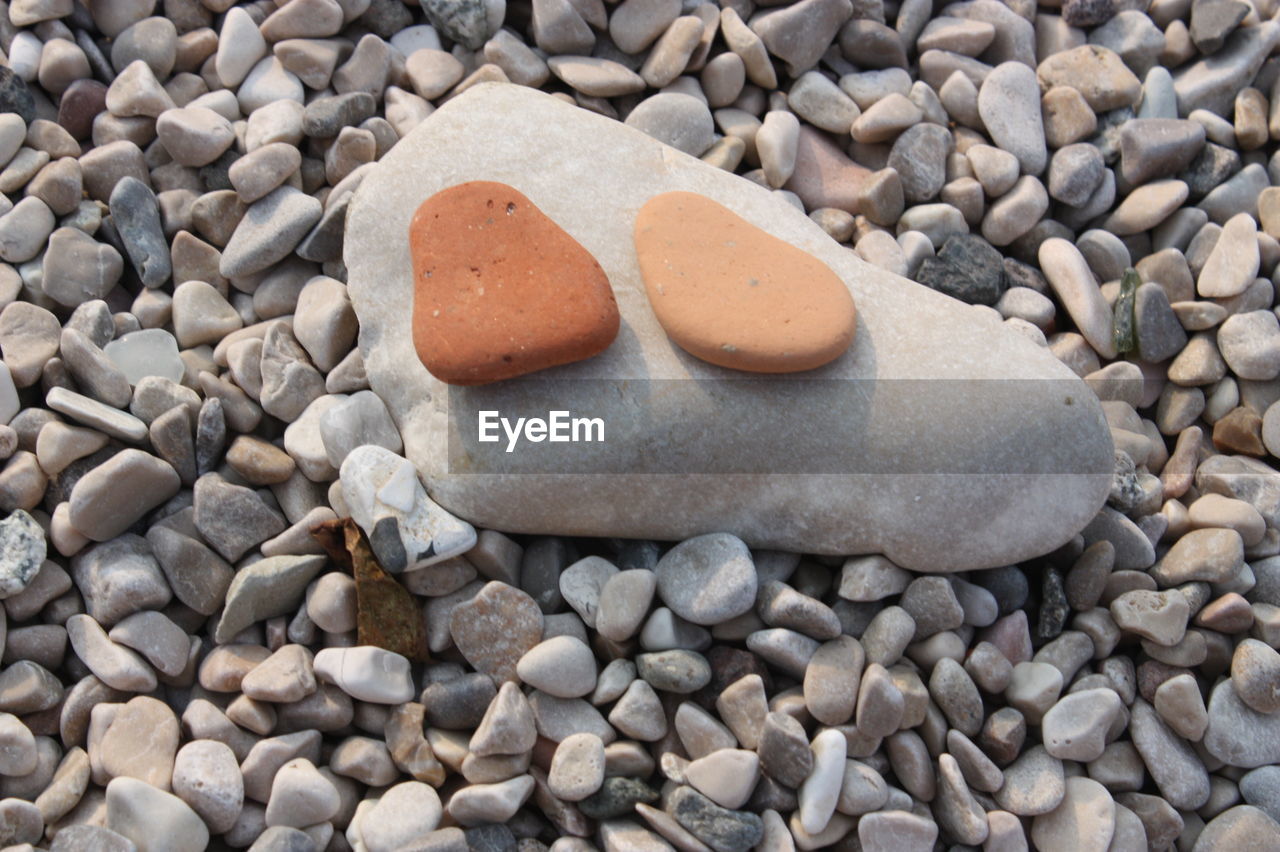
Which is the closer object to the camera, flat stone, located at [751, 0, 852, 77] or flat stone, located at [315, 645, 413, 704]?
flat stone, located at [315, 645, 413, 704]

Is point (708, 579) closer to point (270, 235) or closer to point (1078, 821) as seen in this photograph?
point (1078, 821)

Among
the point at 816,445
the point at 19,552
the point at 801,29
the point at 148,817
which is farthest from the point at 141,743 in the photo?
the point at 801,29

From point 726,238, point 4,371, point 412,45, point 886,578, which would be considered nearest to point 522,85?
point 412,45

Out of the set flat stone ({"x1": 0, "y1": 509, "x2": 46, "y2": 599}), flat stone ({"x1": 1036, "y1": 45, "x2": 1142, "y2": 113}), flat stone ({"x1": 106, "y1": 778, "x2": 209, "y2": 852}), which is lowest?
flat stone ({"x1": 106, "y1": 778, "x2": 209, "y2": 852})

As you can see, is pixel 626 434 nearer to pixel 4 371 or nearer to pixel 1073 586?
pixel 1073 586

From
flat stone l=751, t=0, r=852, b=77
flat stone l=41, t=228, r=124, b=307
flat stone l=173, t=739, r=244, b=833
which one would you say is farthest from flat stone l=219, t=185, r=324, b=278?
flat stone l=751, t=0, r=852, b=77

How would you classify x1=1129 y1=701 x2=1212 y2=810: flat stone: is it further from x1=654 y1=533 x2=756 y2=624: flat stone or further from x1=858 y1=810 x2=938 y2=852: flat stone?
x1=654 y1=533 x2=756 y2=624: flat stone

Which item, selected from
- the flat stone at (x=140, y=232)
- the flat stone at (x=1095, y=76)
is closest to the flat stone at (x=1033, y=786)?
the flat stone at (x=1095, y=76)
